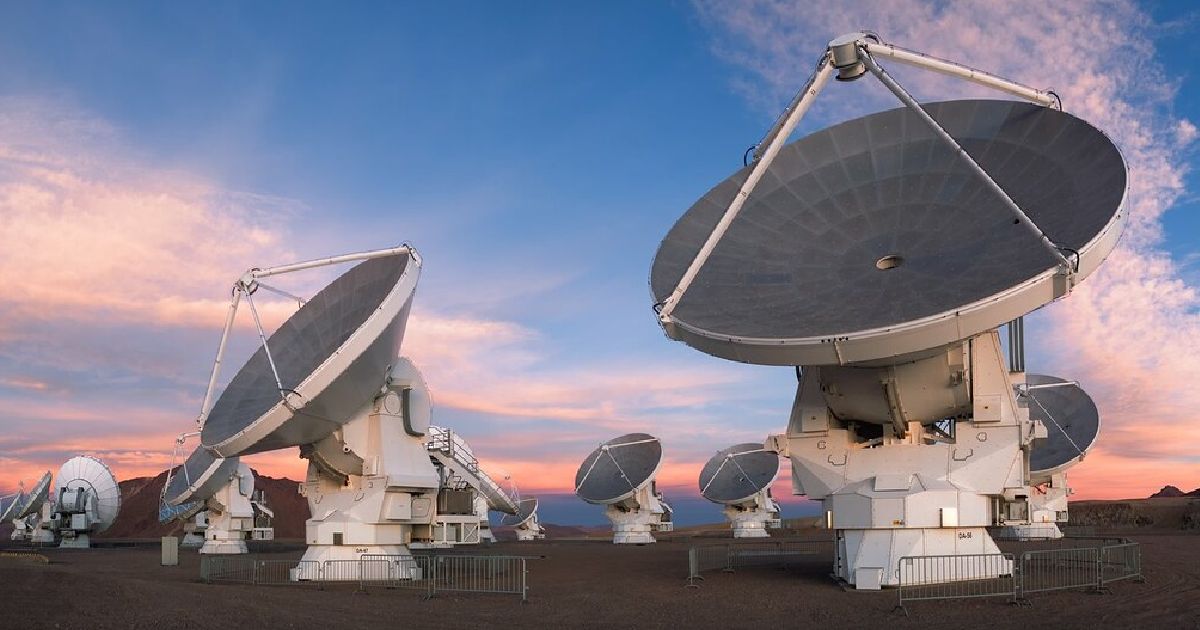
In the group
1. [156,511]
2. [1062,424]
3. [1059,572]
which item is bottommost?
[156,511]

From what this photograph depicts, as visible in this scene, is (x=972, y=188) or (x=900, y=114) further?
(x=900, y=114)

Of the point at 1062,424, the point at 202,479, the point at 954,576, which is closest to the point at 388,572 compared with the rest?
the point at 954,576

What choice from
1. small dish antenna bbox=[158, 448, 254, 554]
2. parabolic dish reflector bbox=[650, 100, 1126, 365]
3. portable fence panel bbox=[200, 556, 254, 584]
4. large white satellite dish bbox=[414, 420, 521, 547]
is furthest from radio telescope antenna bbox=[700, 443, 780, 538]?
parabolic dish reflector bbox=[650, 100, 1126, 365]

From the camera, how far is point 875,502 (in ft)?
73.8

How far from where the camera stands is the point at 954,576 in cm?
2222

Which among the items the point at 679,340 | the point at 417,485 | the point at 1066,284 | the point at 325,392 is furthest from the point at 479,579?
the point at 1066,284

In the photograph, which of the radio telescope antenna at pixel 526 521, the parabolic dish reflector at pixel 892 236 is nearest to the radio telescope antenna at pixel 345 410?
the parabolic dish reflector at pixel 892 236

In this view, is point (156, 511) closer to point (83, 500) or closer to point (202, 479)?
point (83, 500)

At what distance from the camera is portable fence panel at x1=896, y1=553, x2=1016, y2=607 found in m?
21.2

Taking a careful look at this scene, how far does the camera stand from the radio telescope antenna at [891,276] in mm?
19203

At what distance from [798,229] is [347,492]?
1419cm

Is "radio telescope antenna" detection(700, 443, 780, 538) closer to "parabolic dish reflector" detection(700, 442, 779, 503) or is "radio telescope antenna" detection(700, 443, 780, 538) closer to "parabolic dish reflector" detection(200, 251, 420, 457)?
"parabolic dish reflector" detection(700, 442, 779, 503)

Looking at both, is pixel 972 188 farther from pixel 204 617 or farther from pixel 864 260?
pixel 204 617

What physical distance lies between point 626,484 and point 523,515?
2217 cm
